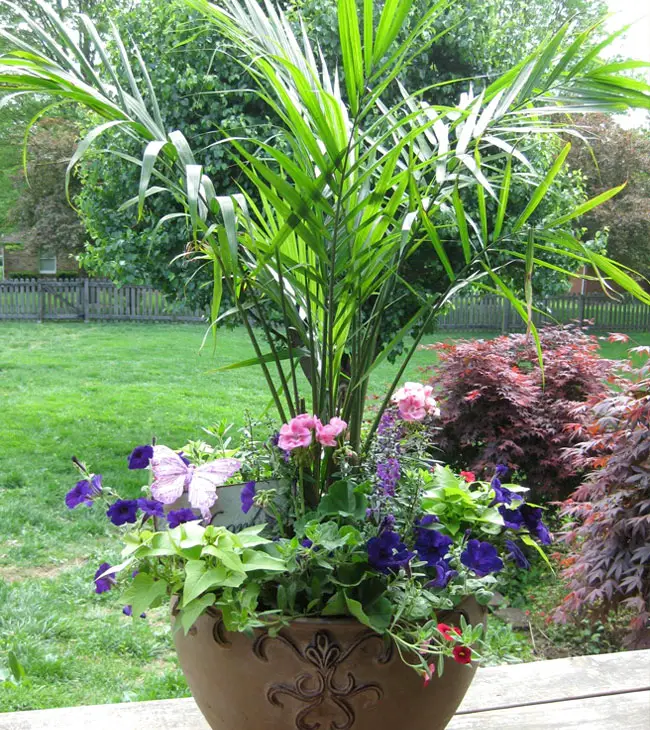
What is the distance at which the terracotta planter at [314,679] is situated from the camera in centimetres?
92

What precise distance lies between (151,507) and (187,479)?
0.20ft

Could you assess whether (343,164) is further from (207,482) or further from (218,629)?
(218,629)

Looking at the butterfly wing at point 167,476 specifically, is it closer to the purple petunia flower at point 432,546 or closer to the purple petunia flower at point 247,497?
the purple petunia flower at point 247,497

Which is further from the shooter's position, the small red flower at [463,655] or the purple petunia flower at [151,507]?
the purple petunia flower at [151,507]

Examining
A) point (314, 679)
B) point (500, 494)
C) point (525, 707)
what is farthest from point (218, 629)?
point (525, 707)

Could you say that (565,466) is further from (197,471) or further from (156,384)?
(156,384)

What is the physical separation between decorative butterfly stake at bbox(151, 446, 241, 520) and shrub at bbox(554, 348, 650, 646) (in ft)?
6.59

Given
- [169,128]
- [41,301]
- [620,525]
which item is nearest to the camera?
[620,525]

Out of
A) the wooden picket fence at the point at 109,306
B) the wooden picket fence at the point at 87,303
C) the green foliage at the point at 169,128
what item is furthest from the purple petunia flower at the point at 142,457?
the wooden picket fence at the point at 87,303

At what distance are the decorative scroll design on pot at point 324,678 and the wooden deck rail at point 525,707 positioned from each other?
30cm

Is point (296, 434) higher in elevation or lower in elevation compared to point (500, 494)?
higher

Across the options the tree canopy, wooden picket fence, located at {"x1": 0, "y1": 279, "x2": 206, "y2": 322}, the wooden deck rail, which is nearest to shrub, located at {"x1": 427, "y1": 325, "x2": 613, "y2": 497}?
the tree canopy

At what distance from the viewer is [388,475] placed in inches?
43.3

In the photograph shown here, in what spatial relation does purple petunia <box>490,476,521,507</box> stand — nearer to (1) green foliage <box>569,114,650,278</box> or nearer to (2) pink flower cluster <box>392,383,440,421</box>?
(2) pink flower cluster <box>392,383,440,421</box>
